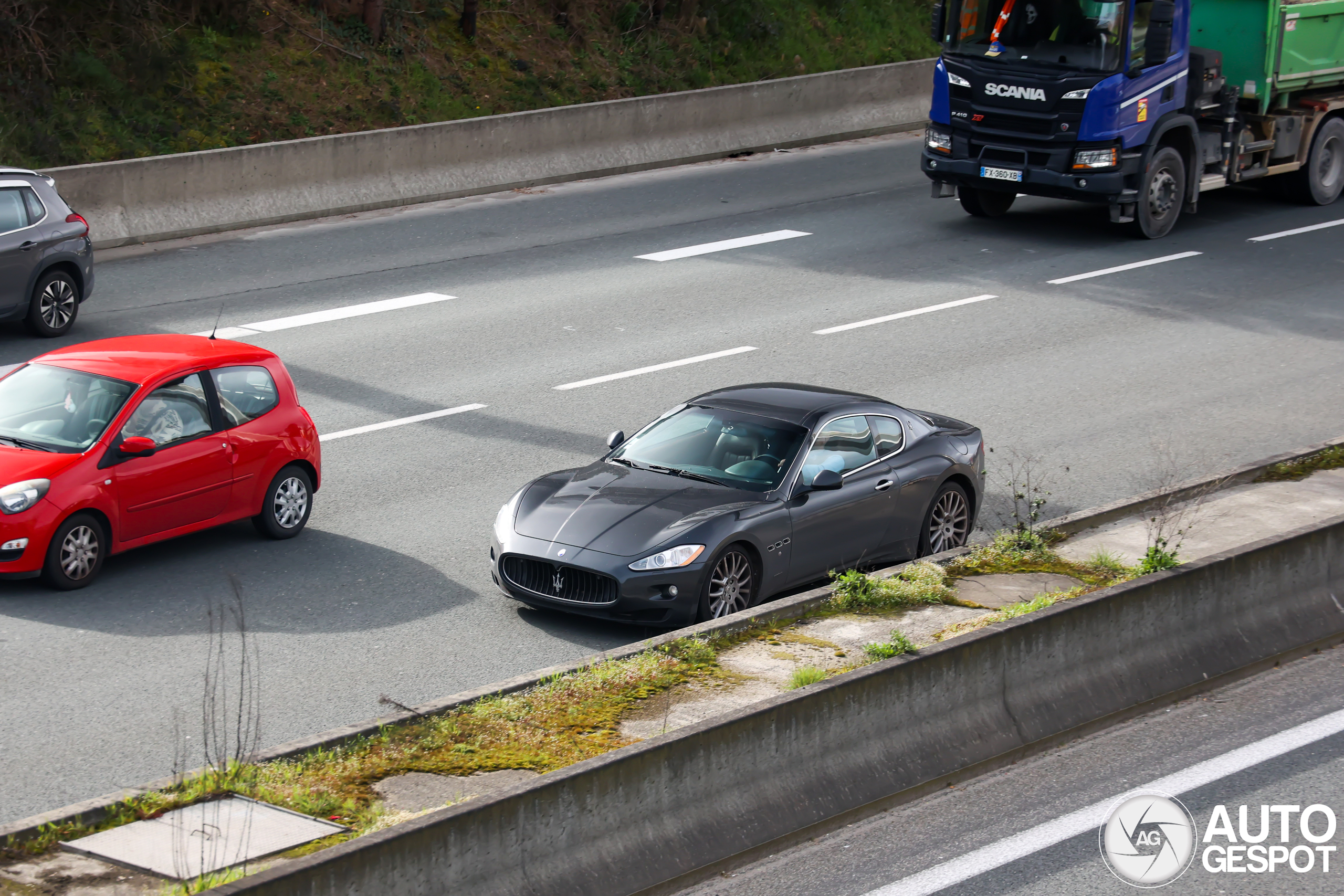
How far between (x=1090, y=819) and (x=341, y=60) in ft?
70.5

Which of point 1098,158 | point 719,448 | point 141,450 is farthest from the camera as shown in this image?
point 1098,158

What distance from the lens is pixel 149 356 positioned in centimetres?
1130

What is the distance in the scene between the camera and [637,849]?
21.3 ft

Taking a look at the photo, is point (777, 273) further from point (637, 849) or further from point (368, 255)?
point (637, 849)

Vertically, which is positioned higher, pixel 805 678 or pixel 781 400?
pixel 781 400

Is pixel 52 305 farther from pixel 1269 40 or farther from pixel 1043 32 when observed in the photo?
pixel 1269 40

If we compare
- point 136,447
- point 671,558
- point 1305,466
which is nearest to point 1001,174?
Answer: point 1305,466

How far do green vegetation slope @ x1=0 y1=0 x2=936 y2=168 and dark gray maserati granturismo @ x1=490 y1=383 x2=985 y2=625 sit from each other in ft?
44.4

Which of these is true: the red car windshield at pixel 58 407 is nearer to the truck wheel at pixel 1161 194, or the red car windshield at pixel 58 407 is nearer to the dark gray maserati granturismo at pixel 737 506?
the dark gray maserati granturismo at pixel 737 506

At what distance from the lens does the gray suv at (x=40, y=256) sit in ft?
51.1

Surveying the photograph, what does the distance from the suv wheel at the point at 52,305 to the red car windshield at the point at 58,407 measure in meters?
4.98

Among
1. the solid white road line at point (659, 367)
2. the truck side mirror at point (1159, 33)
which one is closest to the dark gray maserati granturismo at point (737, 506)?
the solid white road line at point (659, 367)

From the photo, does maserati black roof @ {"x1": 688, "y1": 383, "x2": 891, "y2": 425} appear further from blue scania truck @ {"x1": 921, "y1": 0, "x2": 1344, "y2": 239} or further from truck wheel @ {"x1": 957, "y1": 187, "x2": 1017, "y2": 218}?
truck wheel @ {"x1": 957, "y1": 187, "x2": 1017, "y2": 218}

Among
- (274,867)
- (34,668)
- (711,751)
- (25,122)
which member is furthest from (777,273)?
(274,867)
